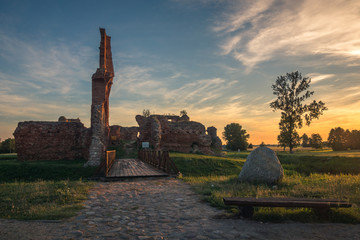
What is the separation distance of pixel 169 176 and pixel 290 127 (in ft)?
86.1

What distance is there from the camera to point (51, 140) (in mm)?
21828

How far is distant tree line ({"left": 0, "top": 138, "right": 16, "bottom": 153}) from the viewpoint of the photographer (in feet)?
133

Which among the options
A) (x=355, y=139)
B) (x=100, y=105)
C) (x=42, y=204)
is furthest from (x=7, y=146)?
(x=355, y=139)

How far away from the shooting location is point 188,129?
29375 millimetres

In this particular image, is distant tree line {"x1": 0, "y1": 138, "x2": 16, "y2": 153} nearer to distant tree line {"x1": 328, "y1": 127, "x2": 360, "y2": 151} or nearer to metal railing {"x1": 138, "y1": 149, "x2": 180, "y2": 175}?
metal railing {"x1": 138, "y1": 149, "x2": 180, "y2": 175}

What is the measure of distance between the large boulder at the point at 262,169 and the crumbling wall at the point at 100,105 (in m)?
12.4

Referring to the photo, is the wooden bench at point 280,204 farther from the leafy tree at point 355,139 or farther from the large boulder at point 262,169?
the leafy tree at point 355,139

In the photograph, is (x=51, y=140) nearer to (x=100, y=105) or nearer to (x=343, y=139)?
(x=100, y=105)

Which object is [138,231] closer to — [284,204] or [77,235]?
[77,235]

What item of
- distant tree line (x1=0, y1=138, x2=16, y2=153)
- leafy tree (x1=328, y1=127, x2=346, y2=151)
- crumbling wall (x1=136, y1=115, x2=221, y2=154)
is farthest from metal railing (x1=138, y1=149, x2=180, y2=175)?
leafy tree (x1=328, y1=127, x2=346, y2=151)

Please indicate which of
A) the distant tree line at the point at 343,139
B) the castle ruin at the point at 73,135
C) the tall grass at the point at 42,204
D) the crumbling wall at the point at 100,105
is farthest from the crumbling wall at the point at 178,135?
the distant tree line at the point at 343,139

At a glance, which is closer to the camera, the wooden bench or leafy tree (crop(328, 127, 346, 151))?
the wooden bench

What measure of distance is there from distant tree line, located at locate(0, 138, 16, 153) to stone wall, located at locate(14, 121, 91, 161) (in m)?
24.2

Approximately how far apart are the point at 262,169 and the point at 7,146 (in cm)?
4670
